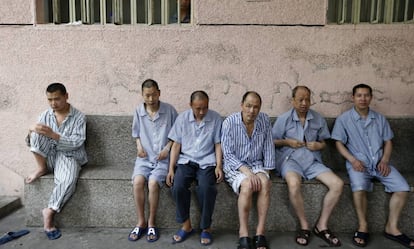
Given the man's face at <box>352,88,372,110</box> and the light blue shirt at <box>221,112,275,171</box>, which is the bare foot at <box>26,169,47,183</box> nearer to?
the light blue shirt at <box>221,112,275,171</box>

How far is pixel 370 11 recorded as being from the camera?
4.32m

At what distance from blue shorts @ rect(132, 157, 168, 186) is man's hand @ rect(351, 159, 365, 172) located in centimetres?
178

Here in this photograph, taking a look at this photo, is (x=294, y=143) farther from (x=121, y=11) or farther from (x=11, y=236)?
(x=11, y=236)

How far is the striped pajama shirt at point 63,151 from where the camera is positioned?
3578 millimetres

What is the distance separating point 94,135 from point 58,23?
1365mm

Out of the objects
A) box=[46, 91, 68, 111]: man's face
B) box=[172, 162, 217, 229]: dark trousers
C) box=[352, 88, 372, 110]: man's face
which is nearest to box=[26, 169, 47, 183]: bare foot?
box=[46, 91, 68, 111]: man's face

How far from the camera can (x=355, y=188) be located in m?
3.49

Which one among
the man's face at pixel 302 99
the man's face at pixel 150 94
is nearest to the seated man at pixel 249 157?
the man's face at pixel 302 99

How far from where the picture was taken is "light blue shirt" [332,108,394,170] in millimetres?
3758

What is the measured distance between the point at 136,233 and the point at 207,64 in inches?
76.8

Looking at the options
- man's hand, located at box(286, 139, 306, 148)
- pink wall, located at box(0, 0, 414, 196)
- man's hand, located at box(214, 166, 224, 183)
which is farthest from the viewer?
pink wall, located at box(0, 0, 414, 196)

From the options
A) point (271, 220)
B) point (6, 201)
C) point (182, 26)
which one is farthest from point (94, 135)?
point (271, 220)

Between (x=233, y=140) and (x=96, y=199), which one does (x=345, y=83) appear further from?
(x=96, y=199)

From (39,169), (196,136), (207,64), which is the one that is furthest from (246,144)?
(39,169)
